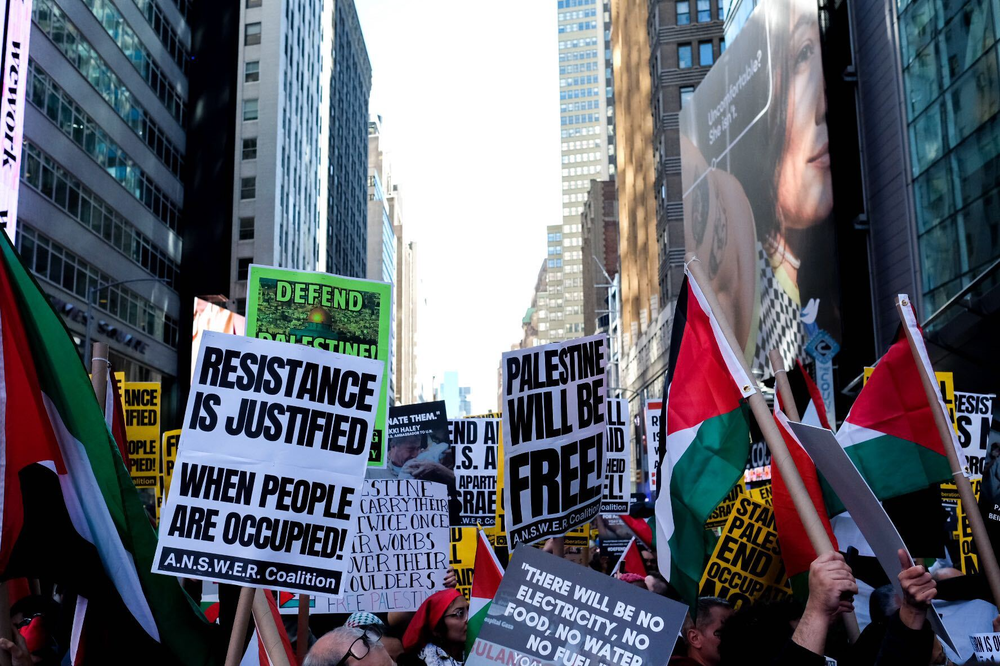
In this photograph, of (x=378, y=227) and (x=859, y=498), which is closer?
(x=859, y=498)

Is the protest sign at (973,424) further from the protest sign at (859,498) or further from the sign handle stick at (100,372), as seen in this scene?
the sign handle stick at (100,372)

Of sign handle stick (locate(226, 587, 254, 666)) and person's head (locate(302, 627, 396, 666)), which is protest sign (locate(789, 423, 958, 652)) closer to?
person's head (locate(302, 627, 396, 666))

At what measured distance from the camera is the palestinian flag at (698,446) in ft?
18.8

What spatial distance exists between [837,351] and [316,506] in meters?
31.3

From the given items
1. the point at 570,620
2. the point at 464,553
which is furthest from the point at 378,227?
the point at 570,620

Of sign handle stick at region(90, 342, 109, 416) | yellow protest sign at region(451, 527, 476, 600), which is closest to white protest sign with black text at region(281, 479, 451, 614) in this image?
yellow protest sign at region(451, 527, 476, 600)

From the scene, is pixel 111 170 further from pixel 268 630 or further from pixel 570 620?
pixel 570 620

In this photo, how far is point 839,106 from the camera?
1430 inches

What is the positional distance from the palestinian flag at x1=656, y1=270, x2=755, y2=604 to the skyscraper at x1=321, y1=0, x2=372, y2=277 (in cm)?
8636

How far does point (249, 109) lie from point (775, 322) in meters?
46.1

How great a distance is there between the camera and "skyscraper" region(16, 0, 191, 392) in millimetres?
38094

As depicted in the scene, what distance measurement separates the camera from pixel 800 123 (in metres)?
36.5

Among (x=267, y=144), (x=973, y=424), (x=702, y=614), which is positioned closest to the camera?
(x=702, y=614)

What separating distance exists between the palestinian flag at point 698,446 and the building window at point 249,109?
7067 cm
